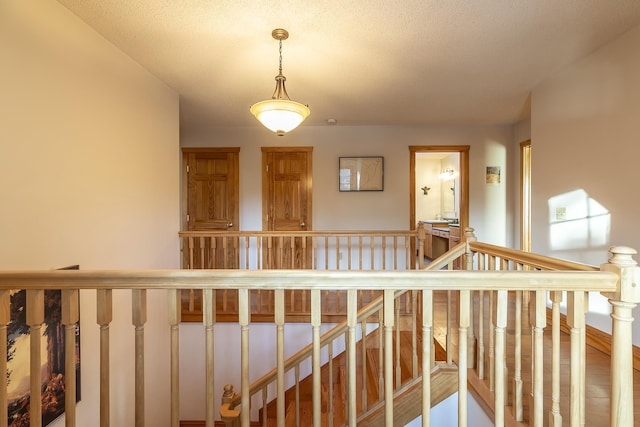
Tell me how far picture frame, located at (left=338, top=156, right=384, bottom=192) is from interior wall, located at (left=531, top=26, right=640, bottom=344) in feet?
6.43

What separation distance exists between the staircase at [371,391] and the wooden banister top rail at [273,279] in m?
1.25

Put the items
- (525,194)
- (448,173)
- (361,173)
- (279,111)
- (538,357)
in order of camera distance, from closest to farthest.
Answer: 1. (538,357)
2. (279,111)
3. (525,194)
4. (361,173)
5. (448,173)

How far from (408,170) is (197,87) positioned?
3.10 m

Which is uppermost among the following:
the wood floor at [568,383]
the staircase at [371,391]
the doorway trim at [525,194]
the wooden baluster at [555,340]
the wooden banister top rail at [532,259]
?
the doorway trim at [525,194]

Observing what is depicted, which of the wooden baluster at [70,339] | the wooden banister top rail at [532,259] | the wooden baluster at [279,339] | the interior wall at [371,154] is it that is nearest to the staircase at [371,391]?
the wooden banister top rail at [532,259]

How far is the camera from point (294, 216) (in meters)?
4.63

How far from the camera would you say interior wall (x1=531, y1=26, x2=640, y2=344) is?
219cm

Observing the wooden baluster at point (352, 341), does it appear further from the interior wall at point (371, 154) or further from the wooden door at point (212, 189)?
the wooden door at point (212, 189)

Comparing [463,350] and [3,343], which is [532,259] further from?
[3,343]

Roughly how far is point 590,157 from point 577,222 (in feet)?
1.87

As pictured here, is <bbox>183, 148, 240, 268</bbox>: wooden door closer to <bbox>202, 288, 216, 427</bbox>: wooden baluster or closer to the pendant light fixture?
the pendant light fixture

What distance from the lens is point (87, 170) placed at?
82.8 inches

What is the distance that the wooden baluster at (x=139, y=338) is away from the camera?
1014mm

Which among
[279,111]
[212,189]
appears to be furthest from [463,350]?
[212,189]
